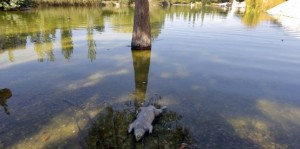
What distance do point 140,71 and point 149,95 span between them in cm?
275

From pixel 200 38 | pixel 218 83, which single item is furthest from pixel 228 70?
pixel 200 38

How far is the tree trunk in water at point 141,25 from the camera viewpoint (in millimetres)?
13277

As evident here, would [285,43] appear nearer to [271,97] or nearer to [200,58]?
[200,58]

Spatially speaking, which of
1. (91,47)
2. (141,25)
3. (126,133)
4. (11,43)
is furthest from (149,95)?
(11,43)

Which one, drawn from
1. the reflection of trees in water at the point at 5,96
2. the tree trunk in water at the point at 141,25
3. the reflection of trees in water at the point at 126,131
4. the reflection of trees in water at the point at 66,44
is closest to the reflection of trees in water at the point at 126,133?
the reflection of trees in water at the point at 126,131

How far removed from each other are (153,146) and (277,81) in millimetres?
6968

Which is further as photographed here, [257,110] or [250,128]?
[257,110]

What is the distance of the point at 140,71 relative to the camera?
10859 millimetres

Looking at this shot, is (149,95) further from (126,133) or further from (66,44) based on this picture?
(66,44)

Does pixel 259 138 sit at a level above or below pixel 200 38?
below

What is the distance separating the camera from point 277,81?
1011 cm

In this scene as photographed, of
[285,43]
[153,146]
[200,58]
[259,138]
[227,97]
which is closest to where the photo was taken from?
[153,146]

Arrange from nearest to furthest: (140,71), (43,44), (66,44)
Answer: (140,71), (43,44), (66,44)

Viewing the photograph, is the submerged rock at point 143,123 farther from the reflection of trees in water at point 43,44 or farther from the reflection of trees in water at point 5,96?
the reflection of trees in water at point 43,44
